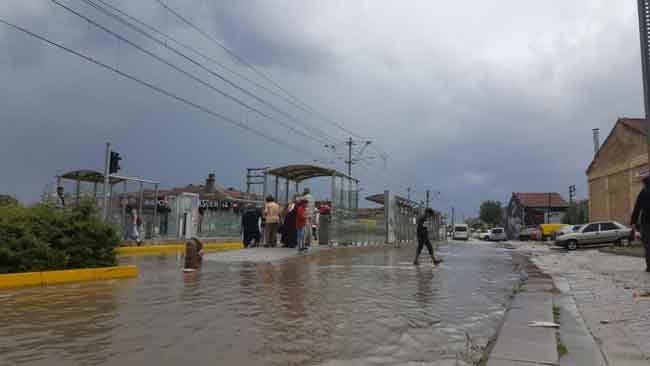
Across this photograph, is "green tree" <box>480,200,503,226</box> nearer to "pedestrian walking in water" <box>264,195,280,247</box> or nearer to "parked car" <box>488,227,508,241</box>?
"parked car" <box>488,227,508,241</box>

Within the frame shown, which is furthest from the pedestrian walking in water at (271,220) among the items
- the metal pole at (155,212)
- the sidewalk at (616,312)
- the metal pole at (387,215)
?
the metal pole at (387,215)

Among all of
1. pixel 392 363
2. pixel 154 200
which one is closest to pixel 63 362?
pixel 392 363

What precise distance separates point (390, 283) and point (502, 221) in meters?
117

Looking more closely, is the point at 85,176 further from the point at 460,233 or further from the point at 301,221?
the point at 460,233

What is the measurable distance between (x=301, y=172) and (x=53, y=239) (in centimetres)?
1022

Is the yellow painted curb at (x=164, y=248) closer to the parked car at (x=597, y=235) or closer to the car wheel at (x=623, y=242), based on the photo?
the parked car at (x=597, y=235)

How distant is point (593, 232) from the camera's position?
26.3m

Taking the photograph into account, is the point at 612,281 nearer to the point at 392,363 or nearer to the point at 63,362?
the point at 392,363

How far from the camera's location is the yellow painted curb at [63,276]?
8.12 meters

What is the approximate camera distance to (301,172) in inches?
721

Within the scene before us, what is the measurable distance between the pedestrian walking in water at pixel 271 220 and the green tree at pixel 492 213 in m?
112

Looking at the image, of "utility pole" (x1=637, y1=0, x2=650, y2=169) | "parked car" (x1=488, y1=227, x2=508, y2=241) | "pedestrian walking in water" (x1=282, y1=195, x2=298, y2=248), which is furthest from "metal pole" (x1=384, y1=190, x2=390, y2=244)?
"parked car" (x1=488, y1=227, x2=508, y2=241)

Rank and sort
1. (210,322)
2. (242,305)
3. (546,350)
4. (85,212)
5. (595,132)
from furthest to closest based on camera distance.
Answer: (595,132), (85,212), (242,305), (210,322), (546,350)

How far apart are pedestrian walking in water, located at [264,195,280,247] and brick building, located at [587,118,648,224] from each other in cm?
2693
